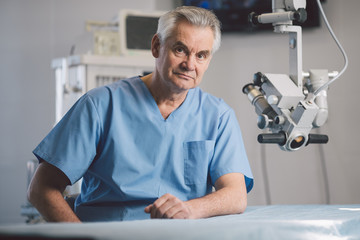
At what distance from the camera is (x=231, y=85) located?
11.3 ft

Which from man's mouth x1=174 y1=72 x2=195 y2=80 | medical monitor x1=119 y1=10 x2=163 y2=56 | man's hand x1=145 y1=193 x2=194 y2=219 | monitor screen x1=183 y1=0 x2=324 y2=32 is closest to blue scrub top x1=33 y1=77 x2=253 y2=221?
man's mouth x1=174 y1=72 x2=195 y2=80

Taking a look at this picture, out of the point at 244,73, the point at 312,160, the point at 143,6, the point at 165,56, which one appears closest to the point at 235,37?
the point at 244,73

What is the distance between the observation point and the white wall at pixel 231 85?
3.11 m

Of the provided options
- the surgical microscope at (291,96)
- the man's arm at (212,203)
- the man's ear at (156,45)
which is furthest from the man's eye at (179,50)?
the man's arm at (212,203)

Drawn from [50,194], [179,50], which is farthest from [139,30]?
[50,194]

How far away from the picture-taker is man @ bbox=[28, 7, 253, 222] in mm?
1419

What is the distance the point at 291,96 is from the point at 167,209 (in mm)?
538

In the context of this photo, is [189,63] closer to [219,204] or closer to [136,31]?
[219,204]

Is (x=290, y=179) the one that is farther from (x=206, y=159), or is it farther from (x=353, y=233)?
(x=353, y=233)

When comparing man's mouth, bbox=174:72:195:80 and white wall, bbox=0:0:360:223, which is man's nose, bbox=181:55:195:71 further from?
white wall, bbox=0:0:360:223

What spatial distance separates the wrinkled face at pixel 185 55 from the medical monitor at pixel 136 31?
142 cm

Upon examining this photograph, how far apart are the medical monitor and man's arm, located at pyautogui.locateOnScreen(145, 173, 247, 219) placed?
5.19 feet

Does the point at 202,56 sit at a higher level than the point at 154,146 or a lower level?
higher

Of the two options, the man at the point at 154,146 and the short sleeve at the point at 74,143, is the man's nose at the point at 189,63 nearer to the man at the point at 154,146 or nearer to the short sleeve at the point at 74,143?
the man at the point at 154,146
